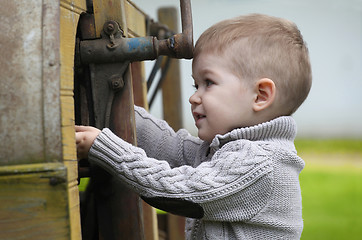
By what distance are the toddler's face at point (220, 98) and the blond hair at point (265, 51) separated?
0.10ft

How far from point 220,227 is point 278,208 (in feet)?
0.63

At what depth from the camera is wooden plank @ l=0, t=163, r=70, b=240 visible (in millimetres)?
1244

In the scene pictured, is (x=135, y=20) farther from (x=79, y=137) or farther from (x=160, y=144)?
(x=79, y=137)

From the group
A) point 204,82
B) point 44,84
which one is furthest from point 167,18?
point 44,84

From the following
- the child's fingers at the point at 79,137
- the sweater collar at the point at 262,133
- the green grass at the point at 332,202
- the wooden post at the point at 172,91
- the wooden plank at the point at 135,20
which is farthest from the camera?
the green grass at the point at 332,202

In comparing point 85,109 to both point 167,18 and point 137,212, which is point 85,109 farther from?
point 167,18

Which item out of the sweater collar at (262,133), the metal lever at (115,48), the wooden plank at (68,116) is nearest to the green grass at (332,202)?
the sweater collar at (262,133)

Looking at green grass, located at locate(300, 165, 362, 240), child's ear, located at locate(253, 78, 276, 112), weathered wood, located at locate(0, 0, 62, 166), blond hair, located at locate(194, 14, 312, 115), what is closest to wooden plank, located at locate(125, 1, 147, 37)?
blond hair, located at locate(194, 14, 312, 115)

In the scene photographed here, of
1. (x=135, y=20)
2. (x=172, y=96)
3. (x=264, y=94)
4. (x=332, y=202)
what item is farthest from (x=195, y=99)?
(x=332, y=202)

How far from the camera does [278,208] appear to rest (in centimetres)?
170

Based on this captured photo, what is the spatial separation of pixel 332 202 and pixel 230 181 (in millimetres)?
7862

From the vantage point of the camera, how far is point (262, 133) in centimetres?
174

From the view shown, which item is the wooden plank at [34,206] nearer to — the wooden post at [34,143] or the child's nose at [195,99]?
the wooden post at [34,143]

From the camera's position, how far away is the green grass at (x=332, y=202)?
693 cm
